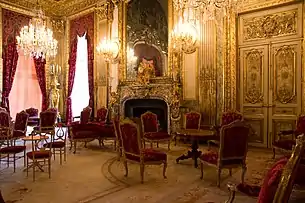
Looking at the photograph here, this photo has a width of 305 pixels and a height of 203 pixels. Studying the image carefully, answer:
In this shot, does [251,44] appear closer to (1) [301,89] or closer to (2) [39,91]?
(1) [301,89]

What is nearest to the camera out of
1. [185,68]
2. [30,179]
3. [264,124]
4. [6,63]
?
[30,179]

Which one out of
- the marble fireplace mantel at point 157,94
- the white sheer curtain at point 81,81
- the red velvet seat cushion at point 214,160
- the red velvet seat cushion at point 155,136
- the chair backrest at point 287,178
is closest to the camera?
the chair backrest at point 287,178

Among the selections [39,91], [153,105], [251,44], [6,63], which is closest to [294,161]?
[251,44]

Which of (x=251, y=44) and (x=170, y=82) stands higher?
(x=251, y=44)

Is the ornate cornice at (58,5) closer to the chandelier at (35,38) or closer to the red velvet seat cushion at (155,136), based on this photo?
the chandelier at (35,38)

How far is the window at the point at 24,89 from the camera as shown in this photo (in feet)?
29.2

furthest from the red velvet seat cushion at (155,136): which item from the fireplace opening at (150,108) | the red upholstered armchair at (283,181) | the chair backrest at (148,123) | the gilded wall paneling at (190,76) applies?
the red upholstered armchair at (283,181)

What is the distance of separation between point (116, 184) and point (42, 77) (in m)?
7.03

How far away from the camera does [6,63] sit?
842 cm

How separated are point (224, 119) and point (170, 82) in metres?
1.99

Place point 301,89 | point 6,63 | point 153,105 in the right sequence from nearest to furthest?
point 301,89, point 153,105, point 6,63

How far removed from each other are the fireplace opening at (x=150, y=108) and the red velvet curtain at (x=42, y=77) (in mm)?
3302

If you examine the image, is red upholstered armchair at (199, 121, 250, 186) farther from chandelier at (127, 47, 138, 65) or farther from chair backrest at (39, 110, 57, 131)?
chandelier at (127, 47, 138, 65)

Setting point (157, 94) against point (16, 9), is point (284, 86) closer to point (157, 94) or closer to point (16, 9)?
point (157, 94)
